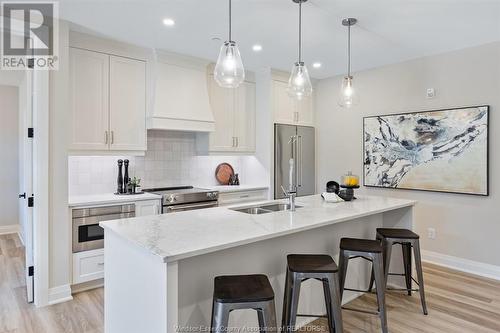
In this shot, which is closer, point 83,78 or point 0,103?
point 83,78

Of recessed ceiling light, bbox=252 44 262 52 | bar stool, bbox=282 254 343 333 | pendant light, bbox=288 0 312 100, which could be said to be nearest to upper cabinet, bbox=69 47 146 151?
recessed ceiling light, bbox=252 44 262 52

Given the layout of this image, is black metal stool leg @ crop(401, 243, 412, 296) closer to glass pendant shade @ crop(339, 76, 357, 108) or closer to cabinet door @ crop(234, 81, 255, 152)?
glass pendant shade @ crop(339, 76, 357, 108)

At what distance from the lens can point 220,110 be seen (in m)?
4.71

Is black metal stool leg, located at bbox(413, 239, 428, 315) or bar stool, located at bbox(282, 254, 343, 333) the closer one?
bar stool, located at bbox(282, 254, 343, 333)

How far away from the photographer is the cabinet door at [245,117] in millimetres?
4898

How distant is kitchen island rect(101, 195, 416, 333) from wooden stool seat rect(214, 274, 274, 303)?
196mm

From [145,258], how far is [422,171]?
370cm

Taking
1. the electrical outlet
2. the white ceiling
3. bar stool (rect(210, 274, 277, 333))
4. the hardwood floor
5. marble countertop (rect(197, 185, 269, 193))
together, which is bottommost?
the hardwood floor

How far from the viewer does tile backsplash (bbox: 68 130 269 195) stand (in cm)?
387

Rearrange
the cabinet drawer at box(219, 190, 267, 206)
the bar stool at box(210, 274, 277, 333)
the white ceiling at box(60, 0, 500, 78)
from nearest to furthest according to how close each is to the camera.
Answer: the bar stool at box(210, 274, 277, 333) < the white ceiling at box(60, 0, 500, 78) < the cabinet drawer at box(219, 190, 267, 206)

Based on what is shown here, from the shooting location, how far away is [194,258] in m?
1.95

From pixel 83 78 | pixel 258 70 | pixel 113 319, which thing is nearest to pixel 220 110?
pixel 258 70

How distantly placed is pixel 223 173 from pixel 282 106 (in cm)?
140

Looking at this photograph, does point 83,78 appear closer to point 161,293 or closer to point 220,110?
point 220,110
